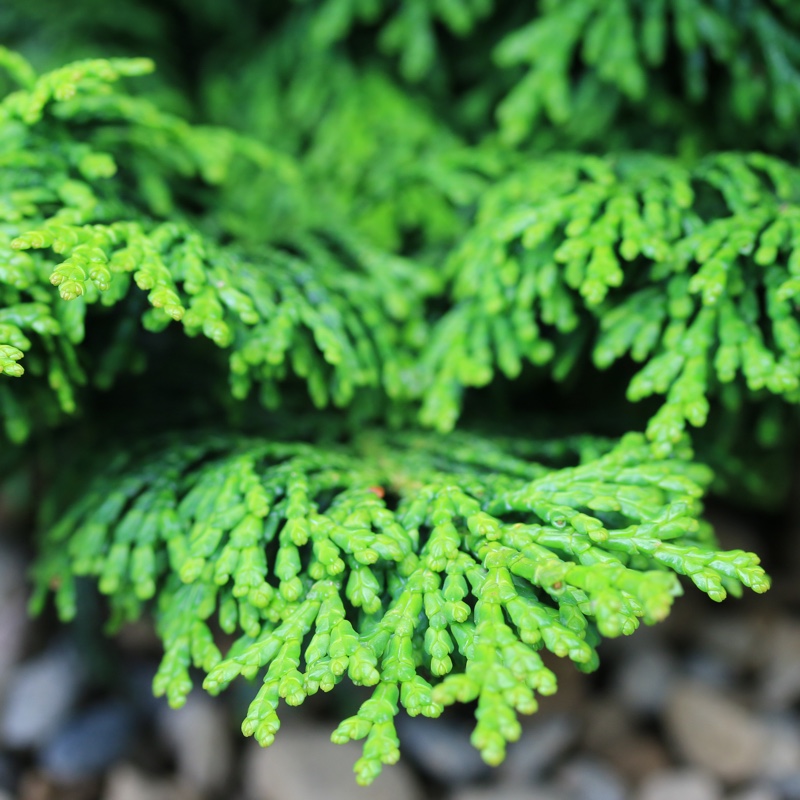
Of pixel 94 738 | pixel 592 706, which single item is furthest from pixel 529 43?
pixel 94 738

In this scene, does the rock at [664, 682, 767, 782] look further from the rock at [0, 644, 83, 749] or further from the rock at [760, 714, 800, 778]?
the rock at [0, 644, 83, 749]

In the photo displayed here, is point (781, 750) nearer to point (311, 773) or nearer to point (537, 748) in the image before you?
point (537, 748)

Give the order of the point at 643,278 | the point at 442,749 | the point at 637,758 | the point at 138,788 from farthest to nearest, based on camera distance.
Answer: the point at 637,758 → the point at 442,749 → the point at 138,788 → the point at 643,278

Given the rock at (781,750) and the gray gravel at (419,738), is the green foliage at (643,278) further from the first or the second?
the rock at (781,750)

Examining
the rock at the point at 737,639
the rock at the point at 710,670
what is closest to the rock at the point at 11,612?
the rock at the point at 710,670

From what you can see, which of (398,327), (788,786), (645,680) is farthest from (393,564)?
(788,786)

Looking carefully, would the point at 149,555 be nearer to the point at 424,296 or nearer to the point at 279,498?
the point at 279,498
